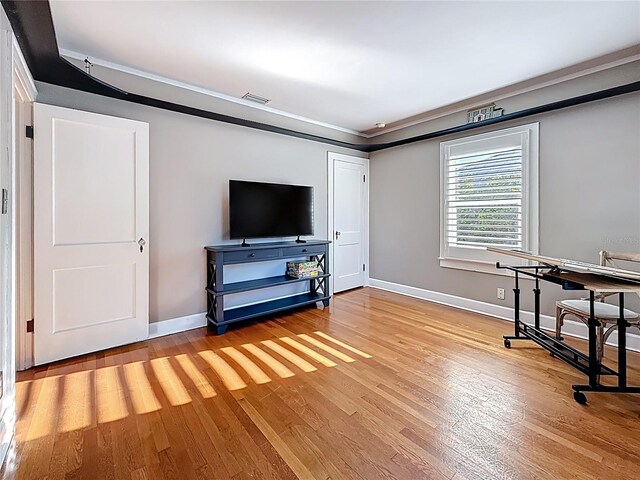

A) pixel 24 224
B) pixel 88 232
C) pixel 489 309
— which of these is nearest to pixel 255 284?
pixel 88 232

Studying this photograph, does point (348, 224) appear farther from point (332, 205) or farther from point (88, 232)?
point (88, 232)

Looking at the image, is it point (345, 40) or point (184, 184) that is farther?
point (184, 184)

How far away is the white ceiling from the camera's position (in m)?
2.10

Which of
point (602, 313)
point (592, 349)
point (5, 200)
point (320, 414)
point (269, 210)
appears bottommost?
point (320, 414)

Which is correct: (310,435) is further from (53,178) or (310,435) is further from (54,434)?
(53,178)

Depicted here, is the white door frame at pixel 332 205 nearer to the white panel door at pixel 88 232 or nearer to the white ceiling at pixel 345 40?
the white ceiling at pixel 345 40

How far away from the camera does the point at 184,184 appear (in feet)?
10.7

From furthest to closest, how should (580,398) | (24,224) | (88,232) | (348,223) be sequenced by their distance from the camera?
(348,223) < (88,232) < (24,224) < (580,398)

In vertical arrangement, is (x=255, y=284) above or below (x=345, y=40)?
below

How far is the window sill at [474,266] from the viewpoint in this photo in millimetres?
3655

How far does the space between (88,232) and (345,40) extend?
2675 mm

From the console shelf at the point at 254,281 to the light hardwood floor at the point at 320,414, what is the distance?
1.40 ft

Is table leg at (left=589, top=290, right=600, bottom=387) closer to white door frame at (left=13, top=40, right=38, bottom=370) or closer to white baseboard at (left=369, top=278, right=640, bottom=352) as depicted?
white baseboard at (left=369, top=278, right=640, bottom=352)

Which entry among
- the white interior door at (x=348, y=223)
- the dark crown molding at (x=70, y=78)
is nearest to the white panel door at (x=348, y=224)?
the white interior door at (x=348, y=223)
